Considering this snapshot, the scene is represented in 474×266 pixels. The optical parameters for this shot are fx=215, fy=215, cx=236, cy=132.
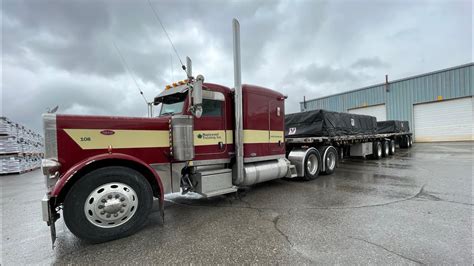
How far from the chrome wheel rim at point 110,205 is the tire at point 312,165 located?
17.5 feet

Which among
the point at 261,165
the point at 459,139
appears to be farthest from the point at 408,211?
the point at 459,139

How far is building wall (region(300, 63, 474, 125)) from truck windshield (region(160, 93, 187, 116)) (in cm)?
2572


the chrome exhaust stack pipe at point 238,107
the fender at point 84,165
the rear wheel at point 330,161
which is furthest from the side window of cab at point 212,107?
the rear wheel at point 330,161

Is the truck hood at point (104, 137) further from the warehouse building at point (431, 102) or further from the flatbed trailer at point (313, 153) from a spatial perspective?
the warehouse building at point (431, 102)

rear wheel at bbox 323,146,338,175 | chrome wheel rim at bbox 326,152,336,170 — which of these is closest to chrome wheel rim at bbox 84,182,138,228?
rear wheel at bbox 323,146,338,175

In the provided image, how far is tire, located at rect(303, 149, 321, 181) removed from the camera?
7.01 m

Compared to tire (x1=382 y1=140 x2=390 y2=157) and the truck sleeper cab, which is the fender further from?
tire (x1=382 y1=140 x2=390 y2=157)

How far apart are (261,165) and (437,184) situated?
16.3 ft

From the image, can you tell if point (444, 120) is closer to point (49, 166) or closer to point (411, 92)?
point (411, 92)

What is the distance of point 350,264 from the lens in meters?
2.43

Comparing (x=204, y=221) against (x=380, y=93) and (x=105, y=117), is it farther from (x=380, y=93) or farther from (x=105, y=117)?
(x=380, y=93)

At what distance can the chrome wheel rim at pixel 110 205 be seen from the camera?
9.98 ft

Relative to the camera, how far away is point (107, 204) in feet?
10.1

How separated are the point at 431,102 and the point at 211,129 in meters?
25.6
